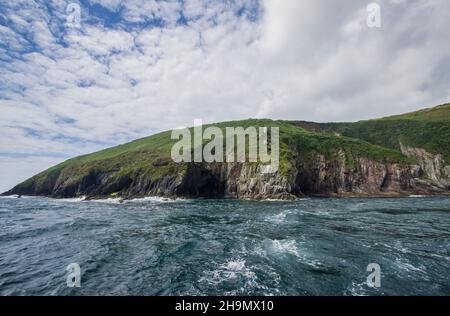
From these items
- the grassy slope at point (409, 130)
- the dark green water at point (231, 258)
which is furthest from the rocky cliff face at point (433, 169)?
the dark green water at point (231, 258)

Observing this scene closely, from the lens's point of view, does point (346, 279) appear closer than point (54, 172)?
Yes

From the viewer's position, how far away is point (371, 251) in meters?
22.8

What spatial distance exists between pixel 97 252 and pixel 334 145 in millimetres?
126894

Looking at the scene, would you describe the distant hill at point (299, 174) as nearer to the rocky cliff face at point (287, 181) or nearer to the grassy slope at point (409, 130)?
the rocky cliff face at point (287, 181)

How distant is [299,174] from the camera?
109m

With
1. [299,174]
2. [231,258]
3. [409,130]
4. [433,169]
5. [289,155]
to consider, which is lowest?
[231,258]

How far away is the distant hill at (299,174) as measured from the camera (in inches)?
3792

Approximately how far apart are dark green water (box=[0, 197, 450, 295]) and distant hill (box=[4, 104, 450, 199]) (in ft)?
174

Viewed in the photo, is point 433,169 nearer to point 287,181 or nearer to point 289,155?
point 289,155

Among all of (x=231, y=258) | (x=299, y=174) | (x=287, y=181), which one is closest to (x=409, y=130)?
(x=299, y=174)

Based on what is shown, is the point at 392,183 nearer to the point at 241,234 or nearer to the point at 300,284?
the point at 241,234

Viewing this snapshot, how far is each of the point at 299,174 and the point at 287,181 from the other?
81.4 ft

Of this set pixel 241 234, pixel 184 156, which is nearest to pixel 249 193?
pixel 184 156

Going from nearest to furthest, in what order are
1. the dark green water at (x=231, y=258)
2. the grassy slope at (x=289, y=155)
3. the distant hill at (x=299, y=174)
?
the dark green water at (x=231, y=258)
the distant hill at (x=299, y=174)
the grassy slope at (x=289, y=155)
